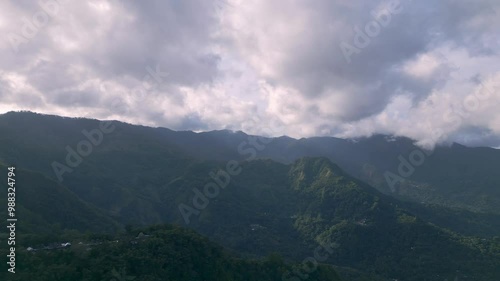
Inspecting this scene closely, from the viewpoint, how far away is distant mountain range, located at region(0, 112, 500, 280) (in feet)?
343

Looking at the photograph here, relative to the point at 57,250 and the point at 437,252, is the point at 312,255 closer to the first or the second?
the point at 437,252

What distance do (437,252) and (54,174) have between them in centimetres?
11681

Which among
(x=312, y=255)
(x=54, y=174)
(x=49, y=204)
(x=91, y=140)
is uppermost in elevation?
(x=91, y=140)

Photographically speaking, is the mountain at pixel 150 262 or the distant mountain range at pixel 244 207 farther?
the distant mountain range at pixel 244 207

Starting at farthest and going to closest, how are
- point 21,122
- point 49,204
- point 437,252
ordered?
1. point 21,122
2. point 437,252
3. point 49,204

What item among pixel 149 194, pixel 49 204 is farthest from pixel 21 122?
pixel 49 204

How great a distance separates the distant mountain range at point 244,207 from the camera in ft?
343

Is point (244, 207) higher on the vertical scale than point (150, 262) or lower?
higher

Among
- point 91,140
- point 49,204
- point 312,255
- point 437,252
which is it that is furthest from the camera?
point 91,140

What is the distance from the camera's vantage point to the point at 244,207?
159875 mm

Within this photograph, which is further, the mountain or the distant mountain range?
the distant mountain range

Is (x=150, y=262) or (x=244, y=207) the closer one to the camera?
(x=150, y=262)

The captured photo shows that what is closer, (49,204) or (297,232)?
(49,204)

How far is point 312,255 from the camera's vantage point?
5049 inches
